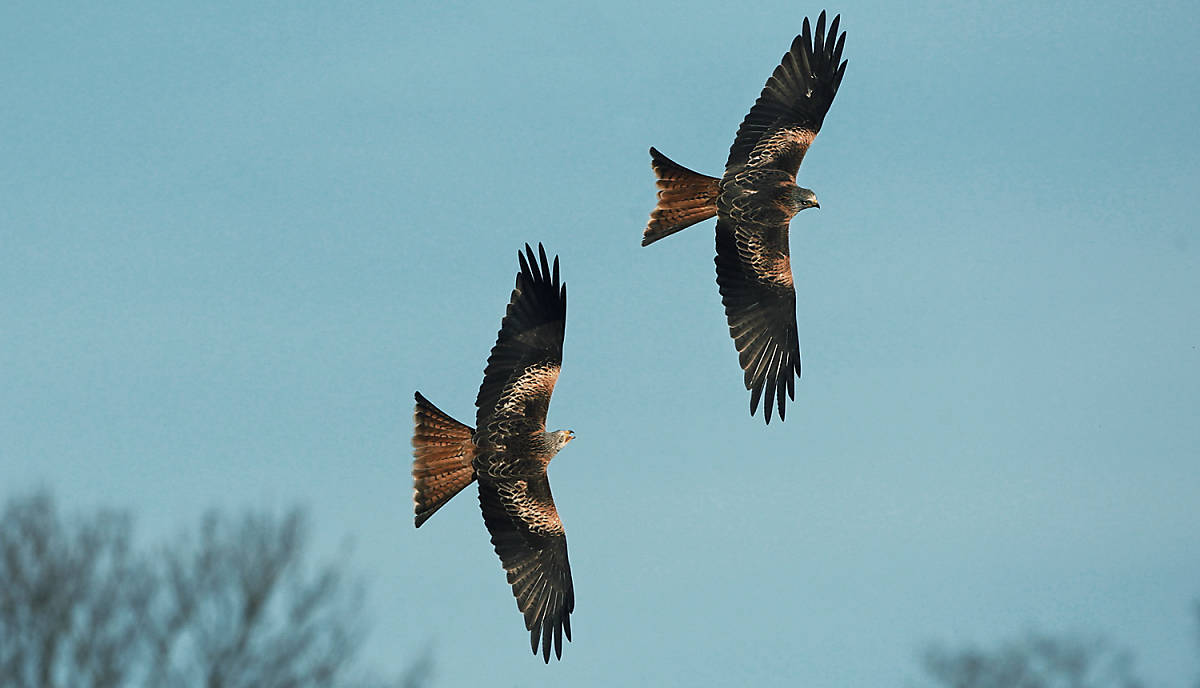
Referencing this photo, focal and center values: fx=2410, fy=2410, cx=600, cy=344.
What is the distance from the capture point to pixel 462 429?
16.2m

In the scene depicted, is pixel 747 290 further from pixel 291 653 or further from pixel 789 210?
pixel 291 653

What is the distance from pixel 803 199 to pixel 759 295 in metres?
0.76

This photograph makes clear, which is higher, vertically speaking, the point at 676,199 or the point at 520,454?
the point at 676,199

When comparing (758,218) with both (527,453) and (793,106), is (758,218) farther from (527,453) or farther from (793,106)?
(527,453)

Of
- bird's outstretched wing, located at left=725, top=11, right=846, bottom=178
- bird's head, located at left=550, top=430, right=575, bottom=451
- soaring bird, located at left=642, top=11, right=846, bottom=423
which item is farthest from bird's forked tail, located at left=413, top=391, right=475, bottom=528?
bird's outstretched wing, located at left=725, top=11, right=846, bottom=178

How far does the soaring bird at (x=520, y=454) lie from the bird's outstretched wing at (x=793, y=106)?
1.78 m

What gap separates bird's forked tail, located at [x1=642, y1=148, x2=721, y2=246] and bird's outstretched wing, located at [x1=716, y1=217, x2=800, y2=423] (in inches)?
8.1

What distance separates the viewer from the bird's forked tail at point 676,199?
55.0 ft

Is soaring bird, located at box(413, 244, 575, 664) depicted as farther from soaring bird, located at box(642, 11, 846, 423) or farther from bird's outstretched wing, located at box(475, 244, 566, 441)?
soaring bird, located at box(642, 11, 846, 423)

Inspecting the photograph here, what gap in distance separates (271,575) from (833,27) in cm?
845

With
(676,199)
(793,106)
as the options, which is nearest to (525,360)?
(676,199)

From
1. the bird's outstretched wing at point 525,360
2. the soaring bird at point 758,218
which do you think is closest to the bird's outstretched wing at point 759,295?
the soaring bird at point 758,218

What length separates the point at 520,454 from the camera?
1622cm

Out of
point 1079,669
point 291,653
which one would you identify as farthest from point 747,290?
point 1079,669
